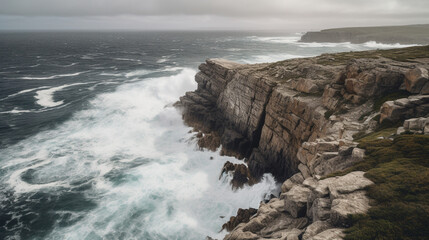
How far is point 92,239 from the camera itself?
24.0m

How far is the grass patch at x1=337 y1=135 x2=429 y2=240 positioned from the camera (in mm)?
9320

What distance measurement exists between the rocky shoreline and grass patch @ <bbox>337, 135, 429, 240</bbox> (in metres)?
0.55

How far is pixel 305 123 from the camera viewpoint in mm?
28344

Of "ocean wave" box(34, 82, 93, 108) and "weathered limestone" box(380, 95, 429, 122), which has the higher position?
"weathered limestone" box(380, 95, 429, 122)

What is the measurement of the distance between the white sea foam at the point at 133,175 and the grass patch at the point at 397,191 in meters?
16.8

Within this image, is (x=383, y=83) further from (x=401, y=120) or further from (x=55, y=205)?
(x=55, y=205)

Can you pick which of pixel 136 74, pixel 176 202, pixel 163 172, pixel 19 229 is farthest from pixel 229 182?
pixel 136 74

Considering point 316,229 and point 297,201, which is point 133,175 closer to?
point 297,201

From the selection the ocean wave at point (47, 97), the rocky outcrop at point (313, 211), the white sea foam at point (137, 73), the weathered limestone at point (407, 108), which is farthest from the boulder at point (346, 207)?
the white sea foam at point (137, 73)

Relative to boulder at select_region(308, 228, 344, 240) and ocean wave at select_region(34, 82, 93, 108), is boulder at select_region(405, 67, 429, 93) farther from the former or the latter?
ocean wave at select_region(34, 82, 93, 108)

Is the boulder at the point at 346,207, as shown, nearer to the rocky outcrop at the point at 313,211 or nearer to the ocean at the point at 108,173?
the rocky outcrop at the point at 313,211

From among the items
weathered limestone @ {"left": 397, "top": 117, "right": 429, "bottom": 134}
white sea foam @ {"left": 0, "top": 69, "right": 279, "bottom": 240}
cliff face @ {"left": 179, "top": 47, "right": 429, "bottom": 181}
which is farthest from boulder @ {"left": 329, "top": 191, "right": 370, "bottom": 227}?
white sea foam @ {"left": 0, "top": 69, "right": 279, "bottom": 240}

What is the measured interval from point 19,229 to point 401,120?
38.9 metres

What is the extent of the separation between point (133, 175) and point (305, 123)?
24.9m
